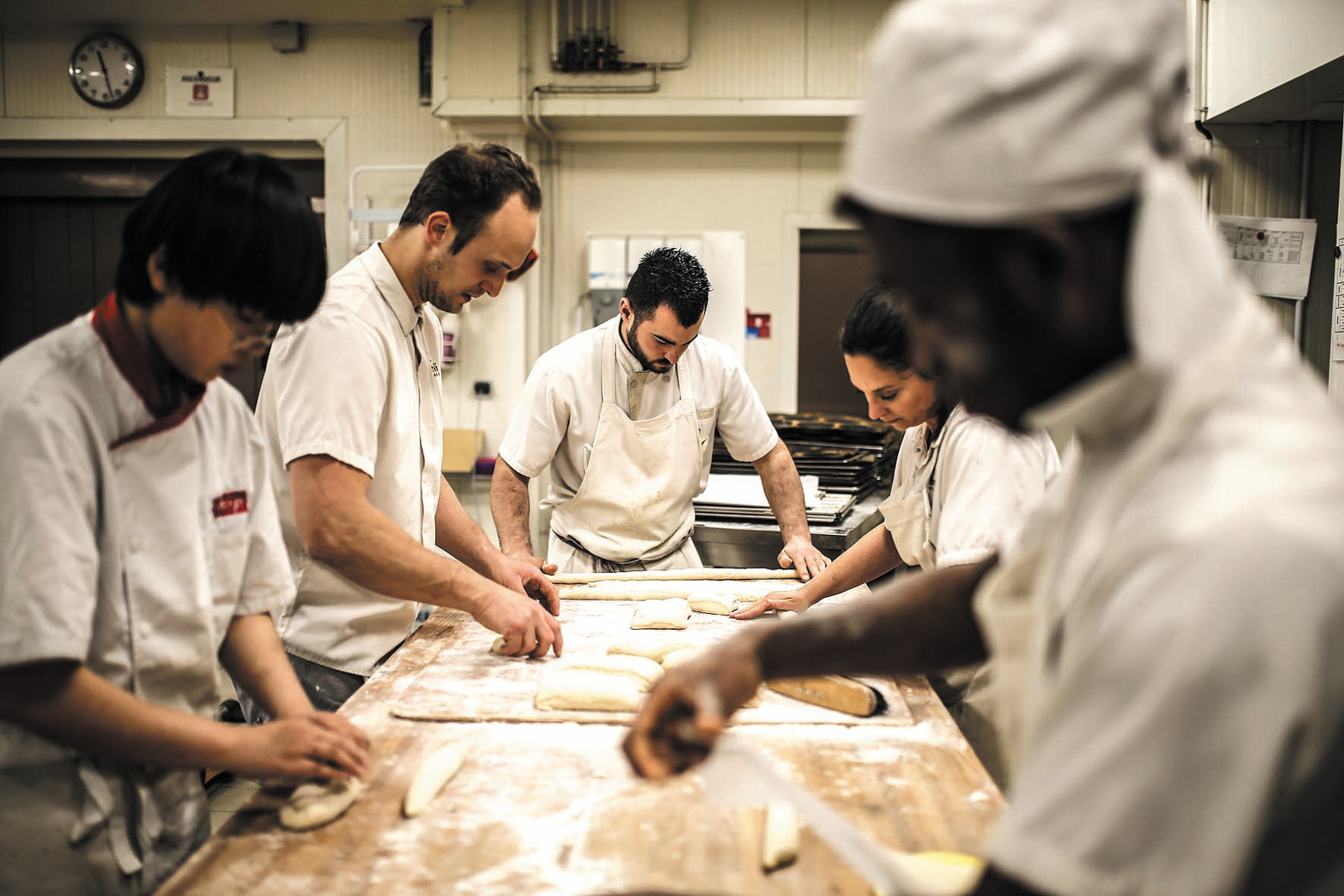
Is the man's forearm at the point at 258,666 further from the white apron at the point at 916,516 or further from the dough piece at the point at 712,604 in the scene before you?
the white apron at the point at 916,516

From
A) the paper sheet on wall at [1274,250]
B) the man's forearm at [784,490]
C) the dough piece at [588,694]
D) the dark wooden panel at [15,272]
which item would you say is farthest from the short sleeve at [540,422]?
the dark wooden panel at [15,272]

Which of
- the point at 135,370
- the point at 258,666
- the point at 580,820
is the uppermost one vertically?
the point at 135,370

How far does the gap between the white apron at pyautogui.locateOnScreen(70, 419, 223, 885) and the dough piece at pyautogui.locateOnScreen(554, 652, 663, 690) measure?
0.65m

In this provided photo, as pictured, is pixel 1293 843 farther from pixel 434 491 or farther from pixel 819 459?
pixel 819 459

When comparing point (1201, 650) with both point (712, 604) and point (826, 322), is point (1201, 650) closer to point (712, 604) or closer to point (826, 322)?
point (712, 604)

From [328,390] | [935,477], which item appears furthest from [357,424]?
[935,477]

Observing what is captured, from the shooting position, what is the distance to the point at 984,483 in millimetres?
1716

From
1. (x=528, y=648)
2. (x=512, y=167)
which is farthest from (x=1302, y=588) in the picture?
(x=512, y=167)

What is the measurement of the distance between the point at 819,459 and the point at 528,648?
6.95 feet

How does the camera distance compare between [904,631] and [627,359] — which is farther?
[627,359]

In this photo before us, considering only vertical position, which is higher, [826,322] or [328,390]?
[826,322]

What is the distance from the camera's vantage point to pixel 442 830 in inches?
47.8

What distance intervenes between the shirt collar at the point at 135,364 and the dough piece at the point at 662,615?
3.81 ft

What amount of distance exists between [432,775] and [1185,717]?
1.04 metres
